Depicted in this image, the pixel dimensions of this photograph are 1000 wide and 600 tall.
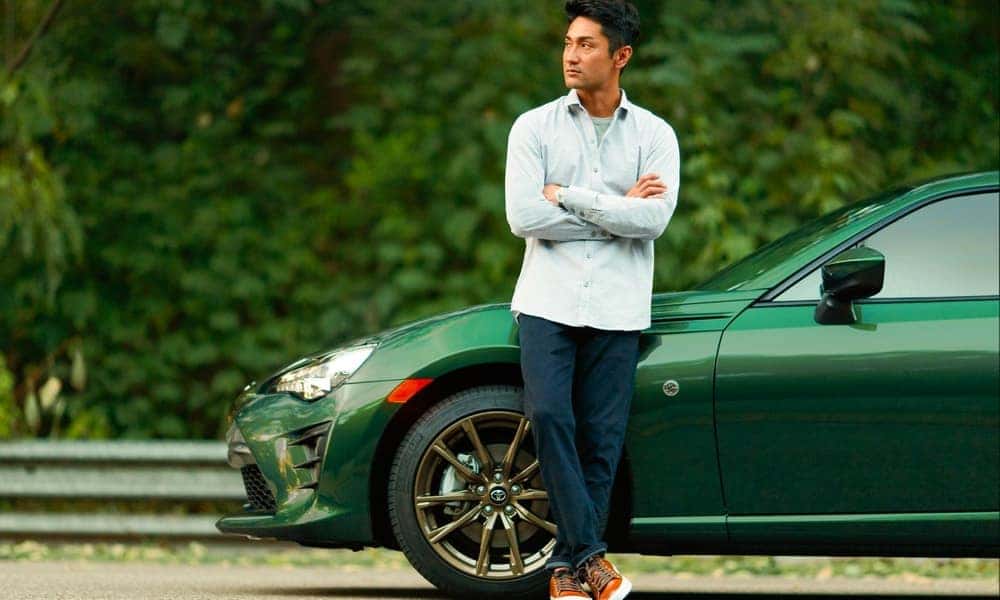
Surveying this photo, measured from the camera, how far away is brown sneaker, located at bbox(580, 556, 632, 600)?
17.4ft

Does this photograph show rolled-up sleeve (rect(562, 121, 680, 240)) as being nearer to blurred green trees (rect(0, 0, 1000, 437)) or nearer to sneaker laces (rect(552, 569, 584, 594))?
sneaker laces (rect(552, 569, 584, 594))

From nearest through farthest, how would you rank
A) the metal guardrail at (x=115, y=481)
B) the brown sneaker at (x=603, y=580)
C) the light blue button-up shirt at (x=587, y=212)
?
1. the brown sneaker at (x=603, y=580)
2. the light blue button-up shirt at (x=587, y=212)
3. the metal guardrail at (x=115, y=481)

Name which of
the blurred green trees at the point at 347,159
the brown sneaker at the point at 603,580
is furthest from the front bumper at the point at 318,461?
the blurred green trees at the point at 347,159

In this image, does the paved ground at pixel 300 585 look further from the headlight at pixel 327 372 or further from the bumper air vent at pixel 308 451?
the headlight at pixel 327 372

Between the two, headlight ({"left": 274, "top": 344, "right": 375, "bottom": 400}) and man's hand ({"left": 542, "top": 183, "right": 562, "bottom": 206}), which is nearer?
man's hand ({"left": 542, "top": 183, "right": 562, "bottom": 206})

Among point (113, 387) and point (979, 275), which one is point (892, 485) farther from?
point (113, 387)

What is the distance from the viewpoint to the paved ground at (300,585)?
6305mm

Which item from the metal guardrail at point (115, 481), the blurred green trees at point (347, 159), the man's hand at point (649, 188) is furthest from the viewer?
the blurred green trees at point (347, 159)

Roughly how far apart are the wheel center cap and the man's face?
4.76 feet

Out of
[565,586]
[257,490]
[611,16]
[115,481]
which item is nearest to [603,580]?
[565,586]

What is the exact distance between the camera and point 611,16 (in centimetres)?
550

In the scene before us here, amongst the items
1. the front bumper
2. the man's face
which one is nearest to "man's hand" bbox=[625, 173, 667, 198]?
the man's face

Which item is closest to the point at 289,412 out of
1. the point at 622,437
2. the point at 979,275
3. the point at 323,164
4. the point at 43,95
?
the point at 622,437

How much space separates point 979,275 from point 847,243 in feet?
1.57
